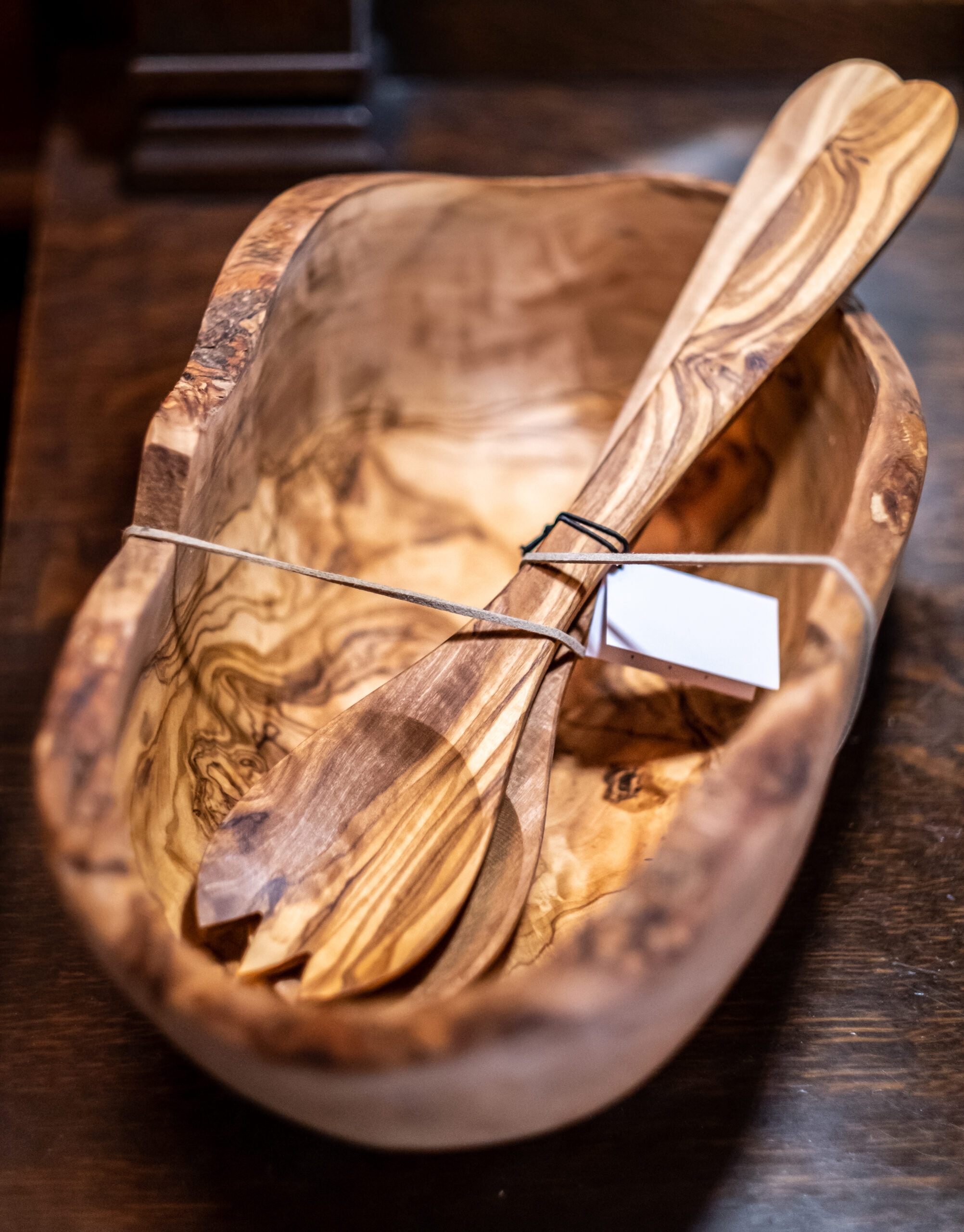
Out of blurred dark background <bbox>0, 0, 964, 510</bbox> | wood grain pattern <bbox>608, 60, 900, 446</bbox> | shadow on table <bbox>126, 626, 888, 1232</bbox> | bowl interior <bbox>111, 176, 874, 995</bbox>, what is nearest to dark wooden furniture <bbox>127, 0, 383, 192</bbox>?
blurred dark background <bbox>0, 0, 964, 510</bbox>

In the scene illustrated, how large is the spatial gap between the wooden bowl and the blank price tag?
27 mm

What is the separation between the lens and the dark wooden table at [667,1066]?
0.48m

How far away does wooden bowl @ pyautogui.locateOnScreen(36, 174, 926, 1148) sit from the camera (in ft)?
1.19

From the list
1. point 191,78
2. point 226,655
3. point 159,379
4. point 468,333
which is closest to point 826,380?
point 468,333

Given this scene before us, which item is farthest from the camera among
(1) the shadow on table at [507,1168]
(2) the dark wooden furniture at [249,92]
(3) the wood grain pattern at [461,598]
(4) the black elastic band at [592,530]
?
(2) the dark wooden furniture at [249,92]

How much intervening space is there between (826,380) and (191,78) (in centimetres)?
63

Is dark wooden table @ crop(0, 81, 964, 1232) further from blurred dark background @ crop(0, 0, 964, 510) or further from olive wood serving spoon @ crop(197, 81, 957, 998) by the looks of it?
blurred dark background @ crop(0, 0, 964, 510)

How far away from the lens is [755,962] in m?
0.56

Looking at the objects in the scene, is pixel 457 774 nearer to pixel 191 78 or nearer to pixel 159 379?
pixel 159 379

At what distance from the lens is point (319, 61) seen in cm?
89

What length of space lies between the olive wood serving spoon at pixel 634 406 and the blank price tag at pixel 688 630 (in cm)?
3

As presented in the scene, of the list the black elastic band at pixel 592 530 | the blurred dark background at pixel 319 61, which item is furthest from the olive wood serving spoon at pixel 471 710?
the blurred dark background at pixel 319 61

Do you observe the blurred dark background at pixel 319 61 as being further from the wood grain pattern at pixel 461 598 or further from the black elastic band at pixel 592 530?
the black elastic band at pixel 592 530

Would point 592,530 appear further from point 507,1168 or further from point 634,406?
point 507,1168
